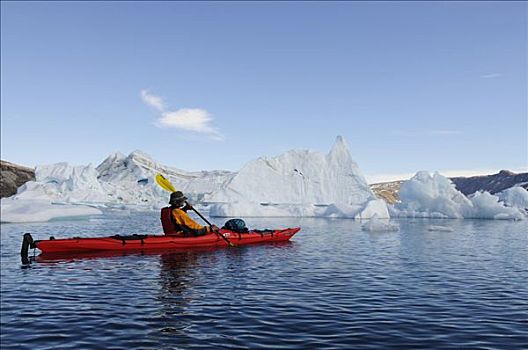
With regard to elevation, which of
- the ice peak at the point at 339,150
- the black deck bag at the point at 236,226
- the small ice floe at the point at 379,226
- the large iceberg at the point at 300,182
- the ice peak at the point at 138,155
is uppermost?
the ice peak at the point at 138,155

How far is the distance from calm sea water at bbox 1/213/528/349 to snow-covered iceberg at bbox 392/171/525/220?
31.5 m

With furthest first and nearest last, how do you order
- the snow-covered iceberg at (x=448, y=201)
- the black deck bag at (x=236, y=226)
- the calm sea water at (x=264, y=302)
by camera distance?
1. the snow-covered iceberg at (x=448, y=201)
2. the black deck bag at (x=236, y=226)
3. the calm sea water at (x=264, y=302)

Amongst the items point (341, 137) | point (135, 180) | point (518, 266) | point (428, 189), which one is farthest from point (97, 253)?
point (135, 180)

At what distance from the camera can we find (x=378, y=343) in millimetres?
6480

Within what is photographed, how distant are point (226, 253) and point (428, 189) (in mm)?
34458

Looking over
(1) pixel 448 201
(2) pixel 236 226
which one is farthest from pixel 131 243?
(1) pixel 448 201

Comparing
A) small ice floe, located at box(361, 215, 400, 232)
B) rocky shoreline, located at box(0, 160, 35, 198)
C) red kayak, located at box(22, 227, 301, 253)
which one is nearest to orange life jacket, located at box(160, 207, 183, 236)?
red kayak, located at box(22, 227, 301, 253)

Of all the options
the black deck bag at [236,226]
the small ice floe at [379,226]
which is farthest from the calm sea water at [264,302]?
the small ice floe at [379,226]

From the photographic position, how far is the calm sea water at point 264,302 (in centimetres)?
667

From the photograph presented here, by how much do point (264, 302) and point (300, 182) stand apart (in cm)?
4822

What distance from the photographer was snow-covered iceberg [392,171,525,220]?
46000mm

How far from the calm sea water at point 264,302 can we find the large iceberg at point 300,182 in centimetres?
3765

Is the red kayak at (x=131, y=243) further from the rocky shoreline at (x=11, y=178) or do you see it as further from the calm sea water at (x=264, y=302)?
the rocky shoreline at (x=11, y=178)

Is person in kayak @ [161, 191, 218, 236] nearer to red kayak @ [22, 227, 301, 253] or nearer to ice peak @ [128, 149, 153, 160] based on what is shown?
red kayak @ [22, 227, 301, 253]
